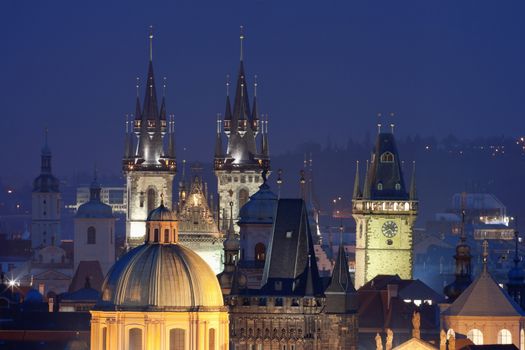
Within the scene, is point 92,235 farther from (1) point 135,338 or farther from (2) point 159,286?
(1) point 135,338

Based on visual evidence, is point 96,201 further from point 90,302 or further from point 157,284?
point 157,284

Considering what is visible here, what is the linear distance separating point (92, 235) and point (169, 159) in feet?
68.6

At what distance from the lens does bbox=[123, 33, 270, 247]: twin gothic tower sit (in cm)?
16600

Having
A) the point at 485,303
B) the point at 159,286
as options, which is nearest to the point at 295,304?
the point at 159,286

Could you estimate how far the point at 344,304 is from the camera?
387ft

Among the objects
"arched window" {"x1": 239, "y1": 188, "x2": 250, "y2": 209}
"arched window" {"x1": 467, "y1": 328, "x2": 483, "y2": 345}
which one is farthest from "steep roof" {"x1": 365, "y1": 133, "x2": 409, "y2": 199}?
"arched window" {"x1": 467, "y1": 328, "x2": 483, "y2": 345}

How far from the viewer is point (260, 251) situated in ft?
453

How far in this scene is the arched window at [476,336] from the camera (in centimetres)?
12762

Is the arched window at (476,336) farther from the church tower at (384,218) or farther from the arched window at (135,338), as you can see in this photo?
the church tower at (384,218)

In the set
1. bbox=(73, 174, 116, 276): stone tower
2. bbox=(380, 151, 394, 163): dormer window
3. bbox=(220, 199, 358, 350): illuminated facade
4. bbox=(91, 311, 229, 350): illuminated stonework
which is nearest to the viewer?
bbox=(91, 311, 229, 350): illuminated stonework

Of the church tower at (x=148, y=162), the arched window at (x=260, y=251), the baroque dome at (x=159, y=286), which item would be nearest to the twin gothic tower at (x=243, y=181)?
the church tower at (x=148, y=162)

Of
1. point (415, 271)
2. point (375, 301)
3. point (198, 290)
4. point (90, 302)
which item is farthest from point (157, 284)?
point (415, 271)

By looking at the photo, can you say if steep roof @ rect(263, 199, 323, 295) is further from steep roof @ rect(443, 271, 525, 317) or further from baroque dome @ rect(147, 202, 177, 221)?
steep roof @ rect(443, 271, 525, 317)

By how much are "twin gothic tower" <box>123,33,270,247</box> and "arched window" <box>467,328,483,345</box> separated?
3660 centimetres
